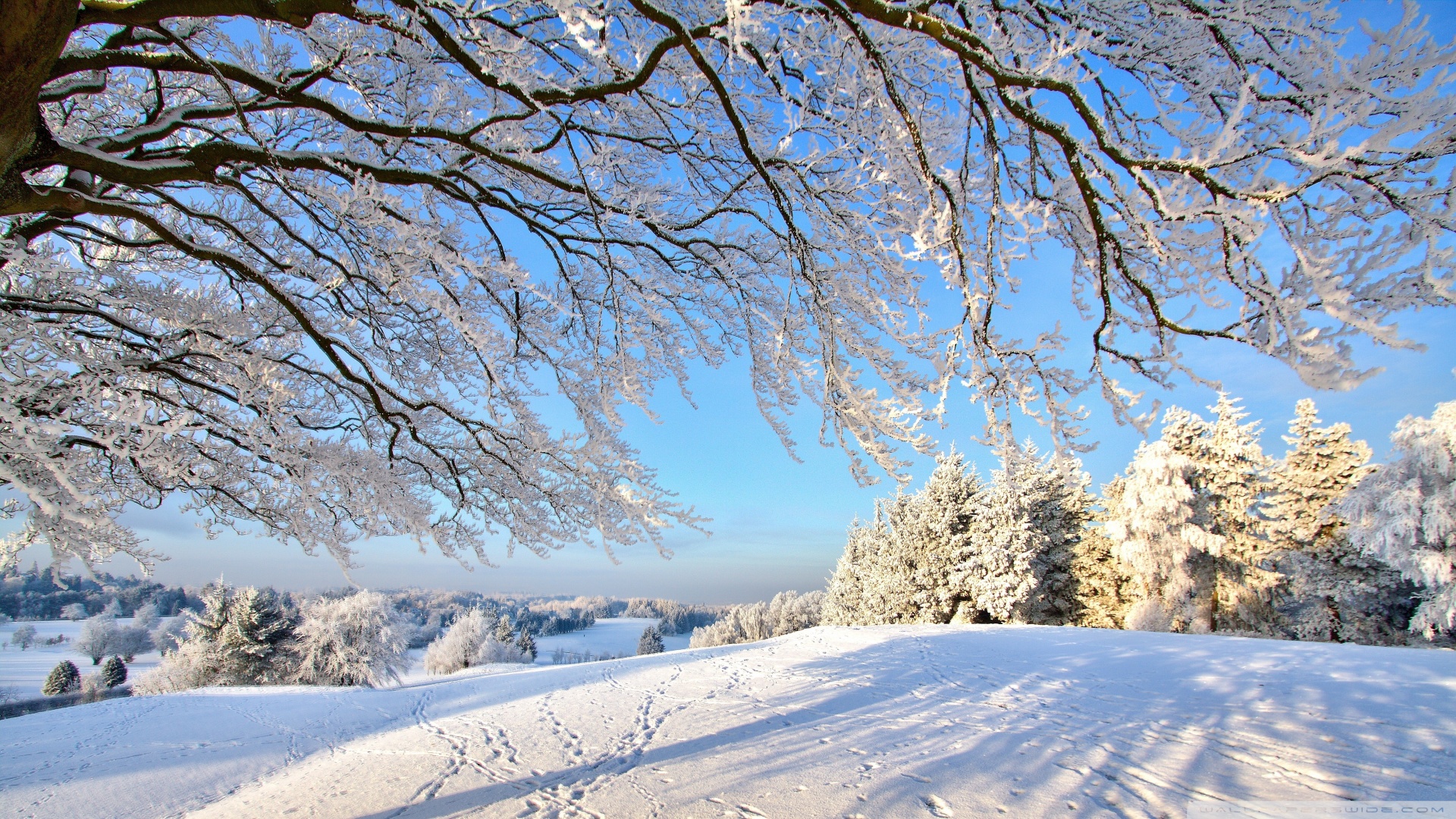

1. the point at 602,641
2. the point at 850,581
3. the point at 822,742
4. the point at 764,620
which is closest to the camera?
the point at 822,742

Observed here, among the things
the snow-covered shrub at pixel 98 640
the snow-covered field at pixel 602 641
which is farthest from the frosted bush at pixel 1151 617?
the snow-covered shrub at pixel 98 640

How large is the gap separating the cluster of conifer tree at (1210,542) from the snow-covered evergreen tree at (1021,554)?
5cm

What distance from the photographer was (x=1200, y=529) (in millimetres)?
15250

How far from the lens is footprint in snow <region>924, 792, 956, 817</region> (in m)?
3.27

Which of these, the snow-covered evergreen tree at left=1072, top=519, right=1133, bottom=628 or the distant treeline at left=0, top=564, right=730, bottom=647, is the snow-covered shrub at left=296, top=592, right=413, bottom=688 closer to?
the distant treeline at left=0, top=564, right=730, bottom=647

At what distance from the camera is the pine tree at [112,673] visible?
27484 mm

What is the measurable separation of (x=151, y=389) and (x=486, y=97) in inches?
122

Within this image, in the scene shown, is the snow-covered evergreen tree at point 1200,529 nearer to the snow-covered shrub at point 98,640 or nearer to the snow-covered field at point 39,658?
the snow-covered field at point 39,658

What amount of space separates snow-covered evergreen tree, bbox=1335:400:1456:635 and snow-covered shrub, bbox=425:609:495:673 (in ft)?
107

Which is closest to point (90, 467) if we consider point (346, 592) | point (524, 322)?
point (524, 322)

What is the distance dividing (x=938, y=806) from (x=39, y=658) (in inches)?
2343

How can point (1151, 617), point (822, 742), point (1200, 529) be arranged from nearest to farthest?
1. point (822, 742)
2. point (1200, 529)
3. point (1151, 617)

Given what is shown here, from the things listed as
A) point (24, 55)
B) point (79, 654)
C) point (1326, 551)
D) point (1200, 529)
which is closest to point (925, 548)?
point (1200, 529)

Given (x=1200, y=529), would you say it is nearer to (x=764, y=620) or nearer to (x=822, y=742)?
(x=822, y=742)
